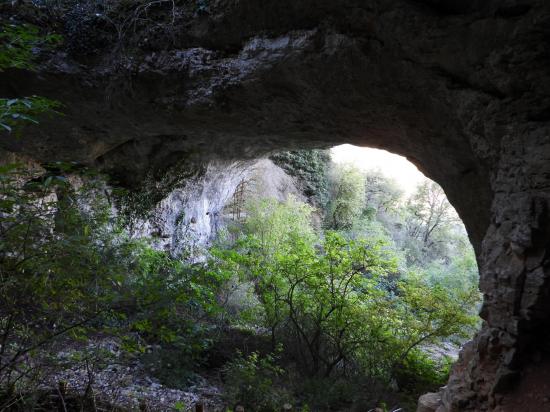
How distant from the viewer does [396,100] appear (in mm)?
4082

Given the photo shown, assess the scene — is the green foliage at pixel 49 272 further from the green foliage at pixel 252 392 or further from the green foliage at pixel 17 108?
the green foliage at pixel 252 392

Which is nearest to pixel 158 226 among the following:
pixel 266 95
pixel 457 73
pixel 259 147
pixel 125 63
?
pixel 259 147

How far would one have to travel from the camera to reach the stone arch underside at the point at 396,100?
8.71 ft

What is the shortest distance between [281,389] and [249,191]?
28.5ft

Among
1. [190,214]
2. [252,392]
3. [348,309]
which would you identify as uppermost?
[190,214]

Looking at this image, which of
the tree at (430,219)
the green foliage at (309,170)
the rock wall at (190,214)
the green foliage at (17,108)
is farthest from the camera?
the tree at (430,219)

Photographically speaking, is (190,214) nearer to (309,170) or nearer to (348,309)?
(348,309)

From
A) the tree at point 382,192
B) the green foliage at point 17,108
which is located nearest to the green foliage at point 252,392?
the green foliage at point 17,108

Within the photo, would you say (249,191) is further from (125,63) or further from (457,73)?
(457,73)

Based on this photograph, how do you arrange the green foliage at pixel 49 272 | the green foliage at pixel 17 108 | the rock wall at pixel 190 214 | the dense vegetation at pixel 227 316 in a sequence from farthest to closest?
the rock wall at pixel 190 214 → the dense vegetation at pixel 227 316 → the green foliage at pixel 49 272 → the green foliage at pixel 17 108

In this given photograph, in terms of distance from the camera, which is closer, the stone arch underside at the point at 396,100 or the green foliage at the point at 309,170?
the stone arch underside at the point at 396,100

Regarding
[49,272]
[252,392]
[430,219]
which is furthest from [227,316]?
[430,219]

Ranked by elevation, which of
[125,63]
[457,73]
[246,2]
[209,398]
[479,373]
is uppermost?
[246,2]

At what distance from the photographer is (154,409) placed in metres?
4.02
